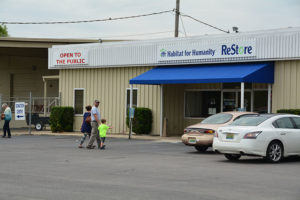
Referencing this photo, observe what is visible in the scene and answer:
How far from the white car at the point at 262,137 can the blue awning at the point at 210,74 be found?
288 inches

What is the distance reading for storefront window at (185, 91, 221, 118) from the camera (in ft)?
90.6

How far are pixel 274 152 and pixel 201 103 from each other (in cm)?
1322

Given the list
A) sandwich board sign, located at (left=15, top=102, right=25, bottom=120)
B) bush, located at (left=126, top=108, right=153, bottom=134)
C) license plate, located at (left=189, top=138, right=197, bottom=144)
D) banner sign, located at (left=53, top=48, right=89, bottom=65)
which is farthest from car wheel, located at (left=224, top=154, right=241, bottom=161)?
banner sign, located at (left=53, top=48, right=89, bottom=65)

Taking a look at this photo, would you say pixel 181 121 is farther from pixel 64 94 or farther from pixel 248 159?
pixel 248 159

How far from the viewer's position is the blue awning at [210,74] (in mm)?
23422

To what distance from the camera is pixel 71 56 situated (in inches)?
1249

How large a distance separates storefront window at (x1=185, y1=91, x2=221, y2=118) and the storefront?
1.9 inches

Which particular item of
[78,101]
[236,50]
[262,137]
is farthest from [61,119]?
[262,137]

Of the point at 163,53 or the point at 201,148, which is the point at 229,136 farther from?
the point at 163,53

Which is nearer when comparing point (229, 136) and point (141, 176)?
point (141, 176)

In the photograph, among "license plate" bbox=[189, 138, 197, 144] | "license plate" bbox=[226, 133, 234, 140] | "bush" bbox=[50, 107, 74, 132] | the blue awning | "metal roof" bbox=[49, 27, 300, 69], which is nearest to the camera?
"license plate" bbox=[226, 133, 234, 140]

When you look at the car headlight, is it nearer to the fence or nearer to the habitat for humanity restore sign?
the habitat for humanity restore sign

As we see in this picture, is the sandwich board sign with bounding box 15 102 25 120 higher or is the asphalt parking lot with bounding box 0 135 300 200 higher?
the sandwich board sign with bounding box 15 102 25 120

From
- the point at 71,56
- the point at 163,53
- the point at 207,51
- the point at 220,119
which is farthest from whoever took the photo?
the point at 71,56
